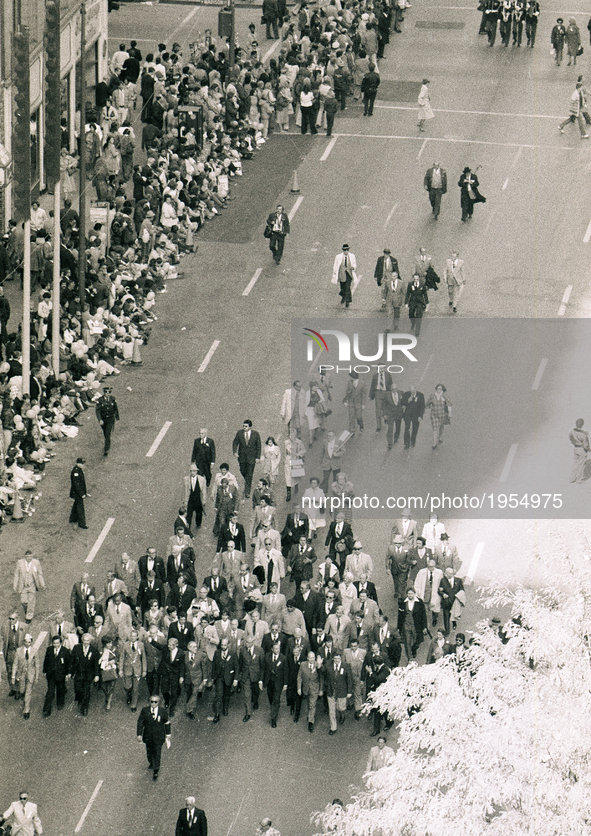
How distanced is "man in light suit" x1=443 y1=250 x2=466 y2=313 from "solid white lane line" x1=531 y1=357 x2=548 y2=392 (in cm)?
259

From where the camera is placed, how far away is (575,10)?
66.2 meters

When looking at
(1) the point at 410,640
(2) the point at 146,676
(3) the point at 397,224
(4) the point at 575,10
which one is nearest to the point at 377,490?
(1) the point at 410,640

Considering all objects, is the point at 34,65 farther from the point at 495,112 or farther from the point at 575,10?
the point at 575,10

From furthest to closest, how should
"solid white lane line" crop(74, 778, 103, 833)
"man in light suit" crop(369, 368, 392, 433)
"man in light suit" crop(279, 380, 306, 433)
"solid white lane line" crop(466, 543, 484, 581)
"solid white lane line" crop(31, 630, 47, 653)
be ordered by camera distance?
"man in light suit" crop(369, 368, 392, 433), "man in light suit" crop(279, 380, 306, 433), "solid white lane line" crop(466, 543, 484, 581), "solid white lane line" crop(31, 630, 47, 653), "solid white lane line" crop(74, 778, 103, 833)

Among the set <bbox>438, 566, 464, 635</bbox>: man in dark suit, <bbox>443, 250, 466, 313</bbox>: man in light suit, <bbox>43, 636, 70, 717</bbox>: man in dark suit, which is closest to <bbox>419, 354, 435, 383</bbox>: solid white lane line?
<bbox>443, 250, 466, 313</bbox>: man in light suit

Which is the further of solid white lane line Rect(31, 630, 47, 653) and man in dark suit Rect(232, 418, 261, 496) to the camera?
man in dark suit Rect(232, 418, 261, 496)

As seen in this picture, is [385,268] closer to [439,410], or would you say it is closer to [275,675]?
[439,410]

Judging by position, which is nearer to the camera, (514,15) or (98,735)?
(98,735)

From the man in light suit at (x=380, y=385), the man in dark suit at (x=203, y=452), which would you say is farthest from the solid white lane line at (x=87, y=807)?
the man in light suit at (x=380, y=385)

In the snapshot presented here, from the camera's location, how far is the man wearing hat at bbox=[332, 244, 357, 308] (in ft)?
139

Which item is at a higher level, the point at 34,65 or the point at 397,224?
the point at 34,65

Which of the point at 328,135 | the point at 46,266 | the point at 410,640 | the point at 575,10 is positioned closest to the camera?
the point at 410,640

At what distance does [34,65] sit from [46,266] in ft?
22.4

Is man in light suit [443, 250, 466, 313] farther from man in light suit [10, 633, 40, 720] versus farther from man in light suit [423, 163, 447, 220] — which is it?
man in light suit [10, 633, 40, 720]
